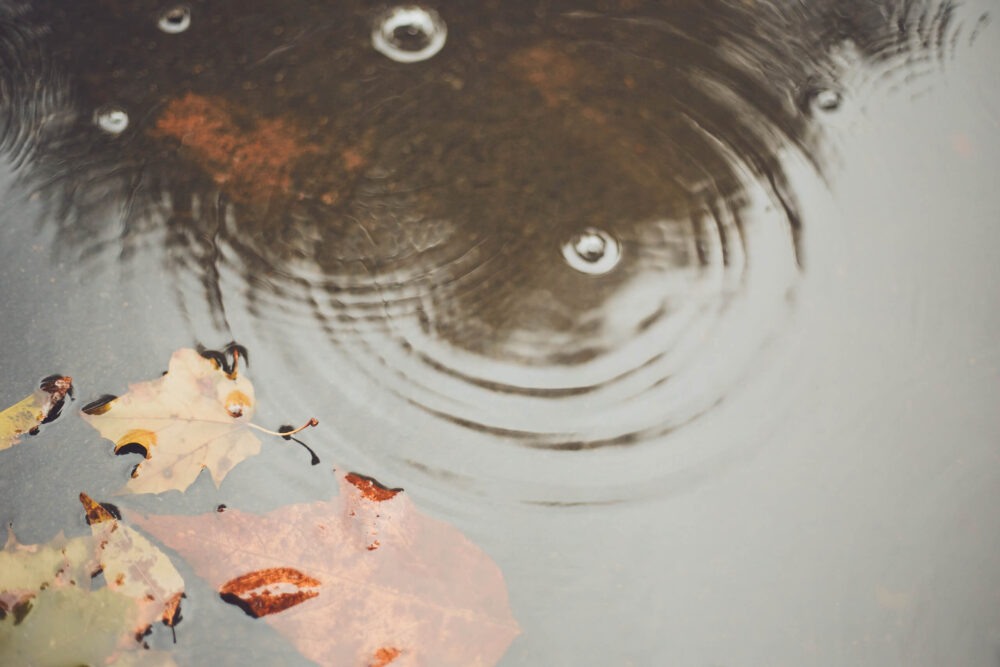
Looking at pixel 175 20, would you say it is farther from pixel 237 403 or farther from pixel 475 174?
pixel 237 403

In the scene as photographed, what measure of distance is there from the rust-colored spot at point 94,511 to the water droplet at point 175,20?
887 millimetres

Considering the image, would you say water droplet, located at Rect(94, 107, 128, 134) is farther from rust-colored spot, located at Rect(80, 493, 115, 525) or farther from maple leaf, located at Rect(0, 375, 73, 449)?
rust-colored spot, located at Rect(80, 493, 115, 525)

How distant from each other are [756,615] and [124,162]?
1.29 m

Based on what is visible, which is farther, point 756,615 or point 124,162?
point 124,162

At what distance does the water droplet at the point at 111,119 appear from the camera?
1.23 meters

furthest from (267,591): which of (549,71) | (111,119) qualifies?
(549,71)

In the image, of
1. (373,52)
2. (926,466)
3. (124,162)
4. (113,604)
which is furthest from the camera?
(373,52)

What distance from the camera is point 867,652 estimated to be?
972mm

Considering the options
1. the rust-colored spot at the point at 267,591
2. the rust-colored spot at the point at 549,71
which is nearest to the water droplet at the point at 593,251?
the rust-colored spot at the point at 549,71

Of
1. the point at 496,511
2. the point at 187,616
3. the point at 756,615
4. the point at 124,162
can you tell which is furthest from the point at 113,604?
the point at 756,615

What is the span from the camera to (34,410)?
Answer: 1050mm

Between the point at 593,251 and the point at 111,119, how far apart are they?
0.91 meters

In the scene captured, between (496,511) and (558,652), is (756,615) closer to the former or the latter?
(558,652)

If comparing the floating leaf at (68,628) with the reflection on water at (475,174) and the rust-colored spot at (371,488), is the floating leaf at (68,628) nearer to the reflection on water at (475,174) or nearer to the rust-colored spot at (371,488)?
the rust-colored spot at (371,488)
